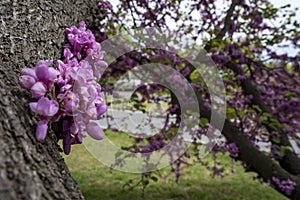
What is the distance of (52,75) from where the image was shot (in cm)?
84

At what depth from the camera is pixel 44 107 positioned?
2.60 feet

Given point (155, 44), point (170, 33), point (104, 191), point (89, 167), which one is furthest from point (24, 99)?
point (89, 167)

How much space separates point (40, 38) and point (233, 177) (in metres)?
6.43

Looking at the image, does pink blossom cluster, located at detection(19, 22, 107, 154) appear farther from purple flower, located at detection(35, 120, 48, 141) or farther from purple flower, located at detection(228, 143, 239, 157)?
purple flower, located at detection(228, 143, 239, 157)

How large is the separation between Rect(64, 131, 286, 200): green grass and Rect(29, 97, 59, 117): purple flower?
173 inches

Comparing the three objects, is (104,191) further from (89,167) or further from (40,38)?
(40,38)

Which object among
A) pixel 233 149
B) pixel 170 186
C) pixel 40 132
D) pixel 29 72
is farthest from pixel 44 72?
pixel 170 186

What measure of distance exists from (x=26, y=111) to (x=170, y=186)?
5.43 meters

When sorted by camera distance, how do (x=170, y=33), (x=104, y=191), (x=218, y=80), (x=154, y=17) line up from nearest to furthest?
(x=154, y=17) < (x=170, y=33) < (x=218, y=80) < (x=104, y=191)

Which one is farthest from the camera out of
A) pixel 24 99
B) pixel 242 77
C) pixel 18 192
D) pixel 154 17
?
pixel 242 77

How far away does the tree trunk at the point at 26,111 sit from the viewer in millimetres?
616

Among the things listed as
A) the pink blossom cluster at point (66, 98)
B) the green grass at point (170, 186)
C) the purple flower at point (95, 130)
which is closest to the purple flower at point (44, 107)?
the pink blossom cluster at point (66, 98)

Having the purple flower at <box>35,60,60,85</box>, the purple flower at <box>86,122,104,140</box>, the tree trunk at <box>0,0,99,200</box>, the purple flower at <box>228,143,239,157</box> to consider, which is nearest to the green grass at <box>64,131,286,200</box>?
the purple flower at <box>228,143,239,157</box>

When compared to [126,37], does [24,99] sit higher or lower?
lower
